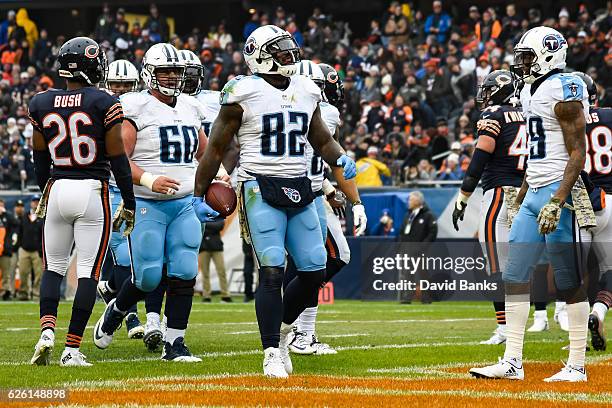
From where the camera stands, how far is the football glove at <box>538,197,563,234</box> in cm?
620

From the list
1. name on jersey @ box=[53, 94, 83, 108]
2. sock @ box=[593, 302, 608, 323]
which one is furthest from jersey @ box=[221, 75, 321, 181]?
sock @ box=[593, 302, 608, 323]

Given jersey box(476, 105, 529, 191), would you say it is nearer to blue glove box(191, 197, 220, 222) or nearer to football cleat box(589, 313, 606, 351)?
football cleat box(589, 313, 606, 351)

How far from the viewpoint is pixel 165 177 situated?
A: 24.3 ft

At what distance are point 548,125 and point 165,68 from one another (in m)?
2.67

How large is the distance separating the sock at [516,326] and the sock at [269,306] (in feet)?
4.36

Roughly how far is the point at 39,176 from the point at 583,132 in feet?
11.0

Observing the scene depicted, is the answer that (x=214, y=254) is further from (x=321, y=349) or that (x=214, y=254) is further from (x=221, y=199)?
(x=221, y=199)

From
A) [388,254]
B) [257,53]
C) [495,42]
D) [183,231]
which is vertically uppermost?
[495,42]

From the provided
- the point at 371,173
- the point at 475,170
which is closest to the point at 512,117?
the point at 475,170

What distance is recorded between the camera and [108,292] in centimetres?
898

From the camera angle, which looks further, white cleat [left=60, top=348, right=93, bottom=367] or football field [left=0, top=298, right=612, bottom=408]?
white cleat [left=60, top=348, right=93, bottom=367]

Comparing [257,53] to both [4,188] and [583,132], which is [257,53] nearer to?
[583,132]

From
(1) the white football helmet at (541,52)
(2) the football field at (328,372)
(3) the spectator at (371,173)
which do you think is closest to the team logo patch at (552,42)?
(1) the white football helmet at (541,52)

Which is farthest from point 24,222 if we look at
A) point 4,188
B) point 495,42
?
point 495,42
